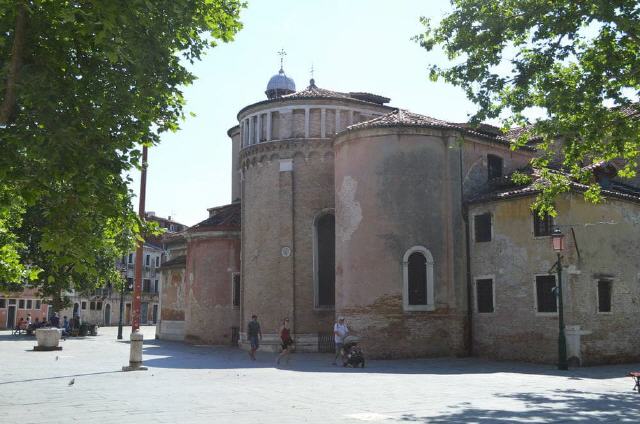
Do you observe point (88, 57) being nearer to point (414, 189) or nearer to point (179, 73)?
point (179, 73)

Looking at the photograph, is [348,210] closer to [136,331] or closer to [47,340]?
[136,331]

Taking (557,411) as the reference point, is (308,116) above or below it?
above

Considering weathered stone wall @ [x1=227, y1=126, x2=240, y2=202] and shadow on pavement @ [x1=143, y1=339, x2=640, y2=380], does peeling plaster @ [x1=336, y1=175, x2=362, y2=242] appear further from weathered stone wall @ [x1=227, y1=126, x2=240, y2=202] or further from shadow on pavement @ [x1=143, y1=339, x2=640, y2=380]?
weathered stone wall @ [x1=227, y1=126, x2=240, y2=202]

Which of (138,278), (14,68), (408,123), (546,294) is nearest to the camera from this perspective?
(14,68)

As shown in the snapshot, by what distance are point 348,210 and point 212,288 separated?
11.0 m

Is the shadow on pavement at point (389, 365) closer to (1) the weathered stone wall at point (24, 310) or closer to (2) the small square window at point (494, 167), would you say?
(2) the small square window at point (494, 167)

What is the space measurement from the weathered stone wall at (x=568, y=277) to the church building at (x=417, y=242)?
2.0 inches

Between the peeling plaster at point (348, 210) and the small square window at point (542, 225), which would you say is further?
the peeling plaster at point (348, 210)

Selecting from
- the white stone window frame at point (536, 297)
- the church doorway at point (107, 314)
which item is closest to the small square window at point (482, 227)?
the white stone window frame at point (536, 297)

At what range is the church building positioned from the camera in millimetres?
21781

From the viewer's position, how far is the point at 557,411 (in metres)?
11.1

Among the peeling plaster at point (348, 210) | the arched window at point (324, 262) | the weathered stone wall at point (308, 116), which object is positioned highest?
the weathered stone wall at point (308, 116)

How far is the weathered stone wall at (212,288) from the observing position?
105ft

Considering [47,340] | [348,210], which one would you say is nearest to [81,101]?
[348,210]
